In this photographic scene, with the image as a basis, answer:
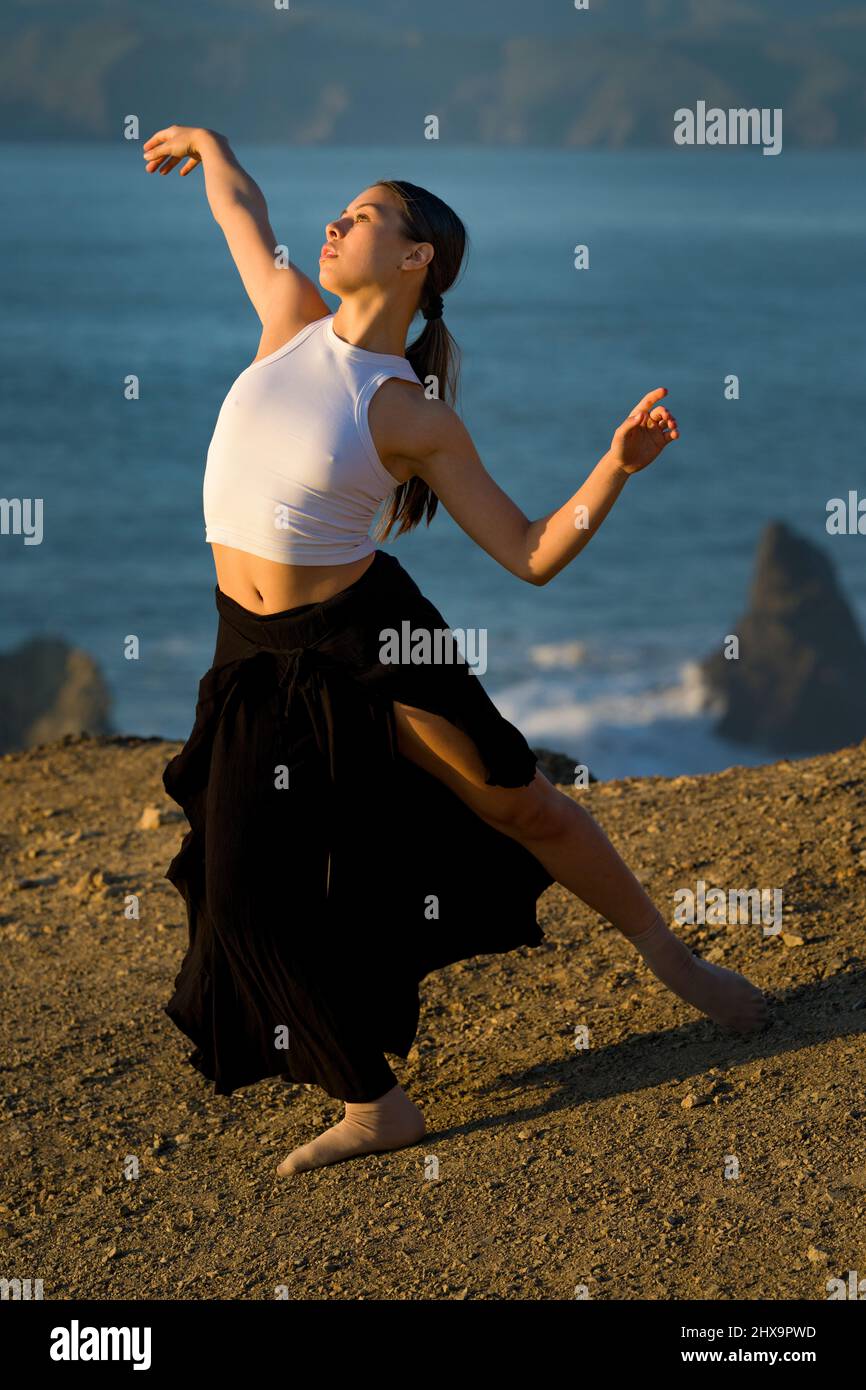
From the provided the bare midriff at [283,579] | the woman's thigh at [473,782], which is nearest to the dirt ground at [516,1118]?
the woman's thigh at [473,782]

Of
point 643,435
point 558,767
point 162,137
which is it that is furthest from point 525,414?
point 643,435

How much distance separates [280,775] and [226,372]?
5947 centimetres

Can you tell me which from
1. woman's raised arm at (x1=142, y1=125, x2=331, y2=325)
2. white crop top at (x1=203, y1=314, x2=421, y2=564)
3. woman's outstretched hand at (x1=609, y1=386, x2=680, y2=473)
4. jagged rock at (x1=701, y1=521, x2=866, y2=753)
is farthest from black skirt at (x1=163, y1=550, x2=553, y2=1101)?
jagged rock at (x1=701, y1=521, x2=866, y2=753)

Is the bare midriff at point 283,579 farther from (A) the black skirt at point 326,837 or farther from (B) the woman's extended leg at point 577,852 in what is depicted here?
(B) the woman's extended leg at point 577,852

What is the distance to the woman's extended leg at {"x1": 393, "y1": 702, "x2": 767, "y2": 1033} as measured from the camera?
345 centimetres

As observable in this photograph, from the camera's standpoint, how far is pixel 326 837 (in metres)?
3.46

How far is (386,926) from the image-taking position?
3.61m

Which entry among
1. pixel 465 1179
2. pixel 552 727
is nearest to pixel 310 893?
pixel 465 1179

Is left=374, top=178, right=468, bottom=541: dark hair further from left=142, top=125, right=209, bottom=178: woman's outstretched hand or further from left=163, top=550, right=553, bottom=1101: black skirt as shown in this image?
left=142, top=125, right=209, bottom=178: woman's outstretched hand

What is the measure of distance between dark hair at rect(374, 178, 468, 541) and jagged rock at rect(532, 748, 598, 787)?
267 cm

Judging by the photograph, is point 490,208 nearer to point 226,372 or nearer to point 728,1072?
point 226,372

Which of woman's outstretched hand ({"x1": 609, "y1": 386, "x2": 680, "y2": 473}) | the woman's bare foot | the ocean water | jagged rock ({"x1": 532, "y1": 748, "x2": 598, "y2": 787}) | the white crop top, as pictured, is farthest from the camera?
the ocean water

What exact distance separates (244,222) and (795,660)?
83.5ft

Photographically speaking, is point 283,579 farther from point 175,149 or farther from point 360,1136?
point 175,149
